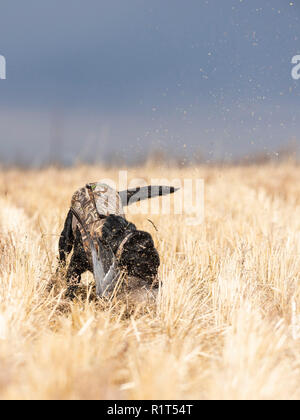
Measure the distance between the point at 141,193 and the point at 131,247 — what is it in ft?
2.50

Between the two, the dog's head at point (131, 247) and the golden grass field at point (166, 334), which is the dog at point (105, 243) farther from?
the golden grass field at point (166, 334)

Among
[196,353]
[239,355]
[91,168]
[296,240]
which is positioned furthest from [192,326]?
[91,168]

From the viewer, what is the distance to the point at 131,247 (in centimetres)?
203

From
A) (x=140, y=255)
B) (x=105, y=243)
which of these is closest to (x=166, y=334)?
(x=140, y=255)

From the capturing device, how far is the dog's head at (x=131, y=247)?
2.00 metres

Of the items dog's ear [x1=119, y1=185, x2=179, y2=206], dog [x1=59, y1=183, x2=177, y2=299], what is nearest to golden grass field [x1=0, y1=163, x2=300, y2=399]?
dog [x1=59, y1=183, x2=177, y2=299]

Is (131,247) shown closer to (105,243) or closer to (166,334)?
(105,243)

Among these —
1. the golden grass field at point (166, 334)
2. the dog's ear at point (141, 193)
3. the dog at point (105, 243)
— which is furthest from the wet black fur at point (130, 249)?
the dog's ear at point (141, 193)

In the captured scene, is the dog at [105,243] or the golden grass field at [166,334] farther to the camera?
the dog at [105,243]

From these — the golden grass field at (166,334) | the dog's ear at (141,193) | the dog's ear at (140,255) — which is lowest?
the golden grass field at (166,334)

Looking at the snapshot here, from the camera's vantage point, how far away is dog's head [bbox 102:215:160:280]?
6.57 ft

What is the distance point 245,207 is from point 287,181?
11.8ft

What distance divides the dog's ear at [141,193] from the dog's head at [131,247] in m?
0.55
